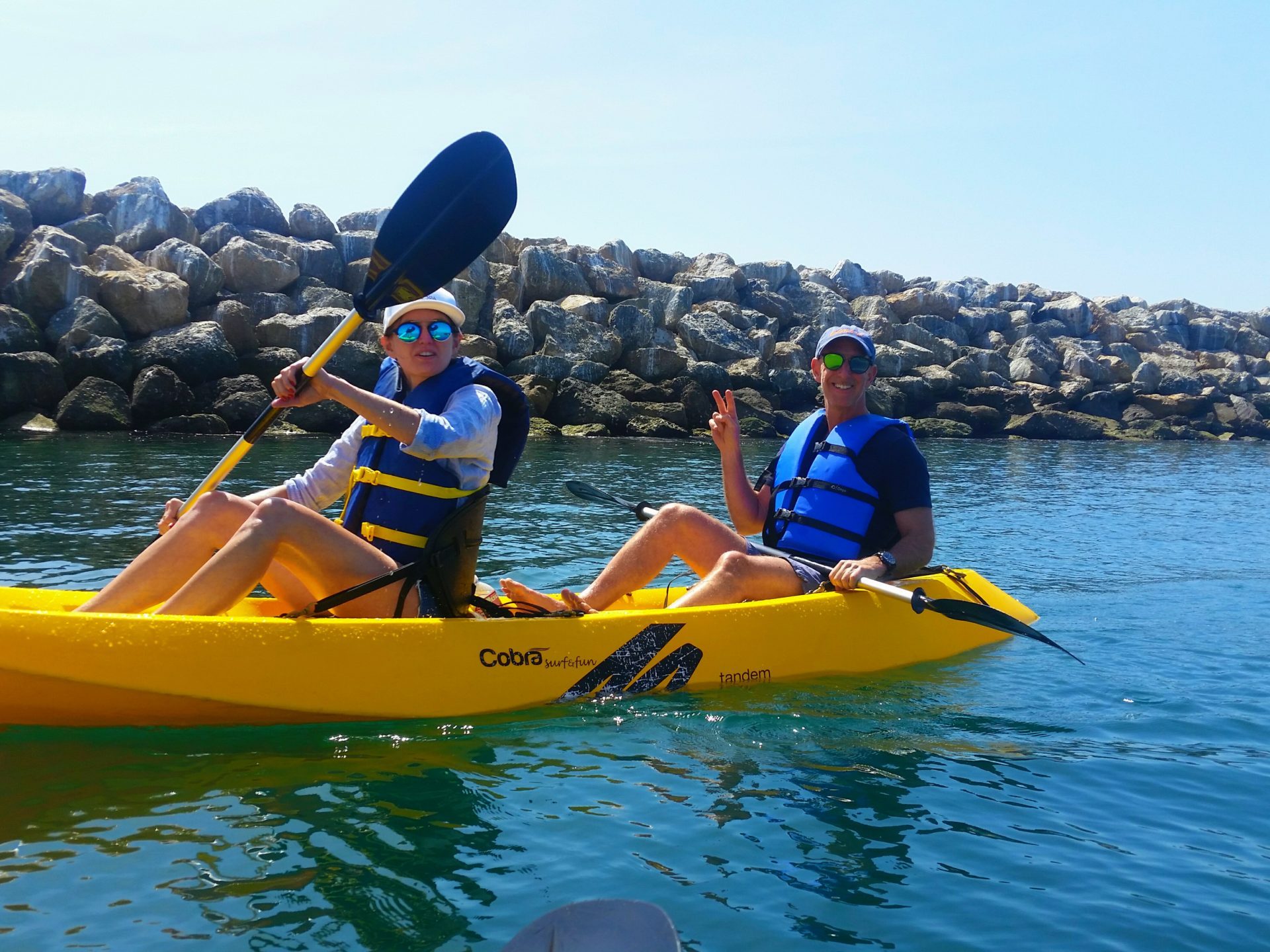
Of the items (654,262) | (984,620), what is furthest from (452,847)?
(654,262)

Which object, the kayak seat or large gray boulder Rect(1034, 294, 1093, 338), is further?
large gray boulder Rect(1034, 294, 1093, 338)

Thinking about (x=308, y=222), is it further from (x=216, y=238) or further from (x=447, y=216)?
(x=447, y=216)

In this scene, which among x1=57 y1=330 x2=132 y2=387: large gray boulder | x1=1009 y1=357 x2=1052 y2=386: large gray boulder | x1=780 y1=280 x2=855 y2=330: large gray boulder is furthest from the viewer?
x1=1009 y1=357 x2=1052 y2=386: large gray boulder

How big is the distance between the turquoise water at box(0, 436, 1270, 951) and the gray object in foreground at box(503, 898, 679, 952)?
35 cm

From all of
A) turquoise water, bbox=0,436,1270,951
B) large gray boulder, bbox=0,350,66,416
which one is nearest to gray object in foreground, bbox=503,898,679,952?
turquoise water, bbox=0,436,1270,951

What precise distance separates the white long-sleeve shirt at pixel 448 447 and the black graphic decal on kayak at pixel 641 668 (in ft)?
3.23

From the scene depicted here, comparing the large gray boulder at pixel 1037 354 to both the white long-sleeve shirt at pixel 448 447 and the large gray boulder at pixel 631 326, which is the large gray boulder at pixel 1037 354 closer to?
the large gray boulder at pixel 631 326

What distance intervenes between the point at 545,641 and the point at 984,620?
2045 millimetres

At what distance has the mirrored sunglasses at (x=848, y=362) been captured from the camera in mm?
5512

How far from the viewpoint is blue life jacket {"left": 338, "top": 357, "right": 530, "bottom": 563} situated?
14.1ft

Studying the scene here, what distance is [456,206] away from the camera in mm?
5043

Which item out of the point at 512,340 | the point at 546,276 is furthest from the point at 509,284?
the point at 512,340

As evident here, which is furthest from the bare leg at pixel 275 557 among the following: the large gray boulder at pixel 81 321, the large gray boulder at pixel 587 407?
the large gray boulder at pixel 587 407

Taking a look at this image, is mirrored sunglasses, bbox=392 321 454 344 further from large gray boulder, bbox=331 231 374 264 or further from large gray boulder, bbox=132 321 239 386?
large gray boulder, bbox=331 231 374 264
